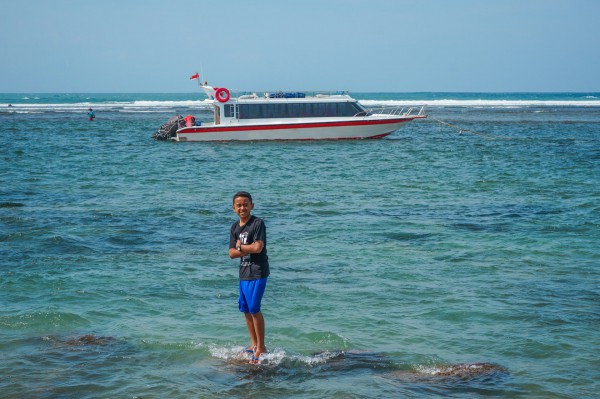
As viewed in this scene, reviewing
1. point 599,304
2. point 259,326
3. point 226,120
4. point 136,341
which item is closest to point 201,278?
point 136,341

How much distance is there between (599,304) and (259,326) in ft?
16.6

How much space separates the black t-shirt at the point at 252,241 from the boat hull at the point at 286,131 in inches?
1215

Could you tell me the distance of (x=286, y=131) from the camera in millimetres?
38312

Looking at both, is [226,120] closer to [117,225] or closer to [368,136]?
[368,136]

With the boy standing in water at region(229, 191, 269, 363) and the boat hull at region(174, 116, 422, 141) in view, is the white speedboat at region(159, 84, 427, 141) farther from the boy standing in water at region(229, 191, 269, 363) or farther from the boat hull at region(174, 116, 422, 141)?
the boy standing in water at region(229, 191, 269, 363)

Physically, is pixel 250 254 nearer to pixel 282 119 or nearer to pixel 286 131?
pixel 286 131

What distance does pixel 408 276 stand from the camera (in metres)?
11.3

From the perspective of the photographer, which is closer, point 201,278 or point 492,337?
point 492,337

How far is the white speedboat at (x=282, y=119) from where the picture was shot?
3803 cm


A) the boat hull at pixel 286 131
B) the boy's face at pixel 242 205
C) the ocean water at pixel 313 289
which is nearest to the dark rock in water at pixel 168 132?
the boat hull at pixel 286 131

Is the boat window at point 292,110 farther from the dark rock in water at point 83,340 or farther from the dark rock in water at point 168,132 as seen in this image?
the dark rock in water at point 83,340

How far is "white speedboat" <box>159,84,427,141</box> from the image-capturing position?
38.0 metres

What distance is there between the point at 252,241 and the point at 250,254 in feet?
0.55

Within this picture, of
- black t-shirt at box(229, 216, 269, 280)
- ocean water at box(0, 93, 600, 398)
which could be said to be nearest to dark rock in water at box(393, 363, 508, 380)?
ocean water at box(0, 93, 600, 398)
